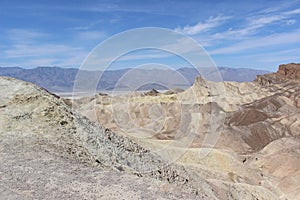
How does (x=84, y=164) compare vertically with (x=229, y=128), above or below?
above

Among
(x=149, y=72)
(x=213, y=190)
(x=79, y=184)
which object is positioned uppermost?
(x=149, y=72)

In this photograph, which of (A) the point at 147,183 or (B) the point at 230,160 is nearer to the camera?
(A) the point at 147,183

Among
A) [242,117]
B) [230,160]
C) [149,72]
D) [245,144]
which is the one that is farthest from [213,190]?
[242,117]

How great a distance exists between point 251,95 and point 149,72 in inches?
1853

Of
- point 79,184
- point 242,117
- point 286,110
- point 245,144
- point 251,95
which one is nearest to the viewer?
point 79,184

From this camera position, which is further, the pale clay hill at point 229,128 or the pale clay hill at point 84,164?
the pale clay hill at point 229,128

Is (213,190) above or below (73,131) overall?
below

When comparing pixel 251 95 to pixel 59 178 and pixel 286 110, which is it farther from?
pixel 59 178

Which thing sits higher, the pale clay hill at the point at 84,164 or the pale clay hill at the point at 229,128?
the pale clay hill at the point at 84,164

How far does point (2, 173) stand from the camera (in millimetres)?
6543

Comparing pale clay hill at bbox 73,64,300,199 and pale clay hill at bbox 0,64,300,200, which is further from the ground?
pale clay hill at bbox 0,64,300,200

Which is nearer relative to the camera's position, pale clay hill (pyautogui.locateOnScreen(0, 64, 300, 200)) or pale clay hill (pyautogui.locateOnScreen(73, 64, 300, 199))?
pale clay hill (pyautogui.locateOnScreen(0, 64, 300, 200))

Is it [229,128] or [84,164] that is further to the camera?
[229,128]

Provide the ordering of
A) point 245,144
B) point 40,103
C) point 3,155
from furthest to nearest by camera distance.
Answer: point 245,144, point 40,103, point 3,155
